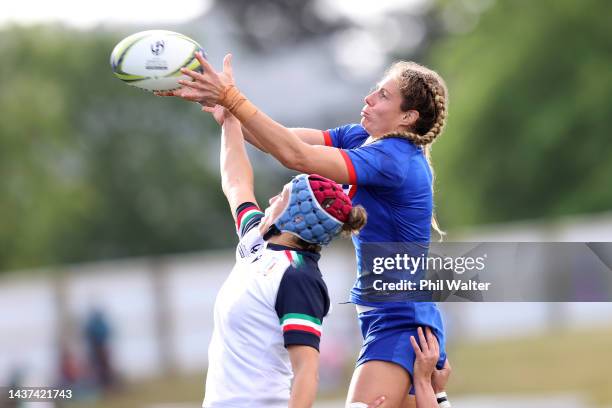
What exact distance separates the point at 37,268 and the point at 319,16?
106 ft

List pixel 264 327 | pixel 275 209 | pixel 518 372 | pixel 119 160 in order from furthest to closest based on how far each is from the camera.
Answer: pixel 119 160, pixel 518 372, pixel 275 209, pixel 264 327

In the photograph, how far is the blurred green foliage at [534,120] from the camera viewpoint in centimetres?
3432

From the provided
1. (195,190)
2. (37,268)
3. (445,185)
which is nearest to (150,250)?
(195,190)

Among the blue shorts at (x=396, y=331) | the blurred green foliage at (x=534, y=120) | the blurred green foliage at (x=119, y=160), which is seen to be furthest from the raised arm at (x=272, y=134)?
the blurred green foliage at (x=119, y=160)

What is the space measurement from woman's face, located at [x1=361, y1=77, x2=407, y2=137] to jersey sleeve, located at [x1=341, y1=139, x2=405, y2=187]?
0.18 m

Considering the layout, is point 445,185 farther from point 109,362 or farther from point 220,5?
point 220,5

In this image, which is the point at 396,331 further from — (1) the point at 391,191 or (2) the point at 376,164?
(2) the point at 376,164

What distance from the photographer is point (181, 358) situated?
22.9 metres

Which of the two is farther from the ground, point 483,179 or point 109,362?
point 483,179

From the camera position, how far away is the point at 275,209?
5.21 meters

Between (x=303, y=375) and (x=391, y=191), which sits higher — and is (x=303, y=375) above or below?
below

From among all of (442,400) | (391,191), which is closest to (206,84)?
(391,191)

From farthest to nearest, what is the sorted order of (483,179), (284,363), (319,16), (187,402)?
(319,16)
(483,179)
(187,402)
(284,363)

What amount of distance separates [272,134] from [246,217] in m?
0.41
